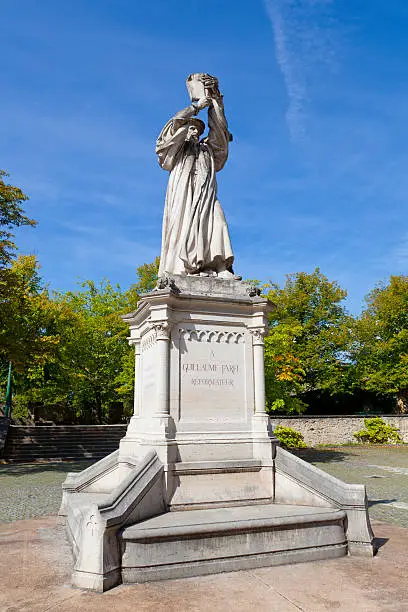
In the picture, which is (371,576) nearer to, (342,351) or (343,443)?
(343,443)

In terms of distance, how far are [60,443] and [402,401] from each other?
2734cm

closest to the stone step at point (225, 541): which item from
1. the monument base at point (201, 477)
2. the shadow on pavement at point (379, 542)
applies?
the monument base at point (201, 477)

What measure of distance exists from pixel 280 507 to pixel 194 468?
1.31 meters

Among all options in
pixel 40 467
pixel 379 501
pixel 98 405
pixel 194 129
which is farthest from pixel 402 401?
pixel 194 129

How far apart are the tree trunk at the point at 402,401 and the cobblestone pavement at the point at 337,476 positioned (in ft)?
42.2

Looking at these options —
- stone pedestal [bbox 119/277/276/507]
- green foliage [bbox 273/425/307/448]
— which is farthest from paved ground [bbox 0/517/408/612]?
green foliage [bbox 273/425/307/448]

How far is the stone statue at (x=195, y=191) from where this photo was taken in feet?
26.5

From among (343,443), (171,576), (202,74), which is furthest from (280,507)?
(343,443)

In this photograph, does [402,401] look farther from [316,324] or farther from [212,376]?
[212,376]

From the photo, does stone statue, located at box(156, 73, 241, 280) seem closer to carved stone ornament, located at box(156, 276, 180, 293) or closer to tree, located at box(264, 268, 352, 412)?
carved stone ornament, located at box(156, 276, 180, 293)

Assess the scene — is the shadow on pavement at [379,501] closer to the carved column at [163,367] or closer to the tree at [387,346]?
the carved column at [163,367]

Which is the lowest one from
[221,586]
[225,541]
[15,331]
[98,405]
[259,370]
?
[221,586]

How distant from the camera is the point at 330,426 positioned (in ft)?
106

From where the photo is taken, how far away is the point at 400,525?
27.9 feet
